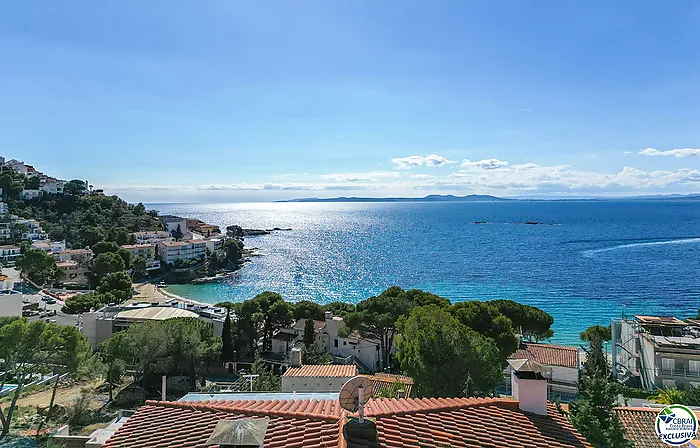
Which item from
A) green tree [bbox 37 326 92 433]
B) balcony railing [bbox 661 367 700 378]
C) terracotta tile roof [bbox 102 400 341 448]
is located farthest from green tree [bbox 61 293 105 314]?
balcony railing [bbox 661 367 700 378]

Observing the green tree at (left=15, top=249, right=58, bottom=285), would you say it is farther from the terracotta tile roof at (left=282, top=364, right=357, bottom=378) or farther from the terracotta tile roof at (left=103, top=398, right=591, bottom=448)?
the terracotta tile roof at (left=103, top=398, right=591, bottom=448)

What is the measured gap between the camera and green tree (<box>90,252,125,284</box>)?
2234 inches

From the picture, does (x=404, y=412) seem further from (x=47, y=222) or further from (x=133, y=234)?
(x=47, y=222)

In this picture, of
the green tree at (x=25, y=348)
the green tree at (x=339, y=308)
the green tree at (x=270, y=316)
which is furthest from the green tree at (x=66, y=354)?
the green tree at (x=339, y=308)

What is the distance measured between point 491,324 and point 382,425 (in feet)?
55.7

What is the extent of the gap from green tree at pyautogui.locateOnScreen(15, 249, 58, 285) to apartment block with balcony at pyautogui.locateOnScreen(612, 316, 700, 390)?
59.5 metres

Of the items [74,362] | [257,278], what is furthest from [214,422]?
[257,278]

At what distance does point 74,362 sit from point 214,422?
13983 millimetres

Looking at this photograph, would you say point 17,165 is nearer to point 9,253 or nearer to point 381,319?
point 9,253

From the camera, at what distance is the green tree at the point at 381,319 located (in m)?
25.9

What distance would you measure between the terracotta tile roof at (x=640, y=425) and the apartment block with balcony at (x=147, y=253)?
68.9 metres

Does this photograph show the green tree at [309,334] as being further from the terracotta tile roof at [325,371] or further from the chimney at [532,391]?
the chimney at [532,391]

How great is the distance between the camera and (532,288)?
53.1 meters

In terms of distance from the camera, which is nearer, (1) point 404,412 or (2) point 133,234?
(1) point 404,412
